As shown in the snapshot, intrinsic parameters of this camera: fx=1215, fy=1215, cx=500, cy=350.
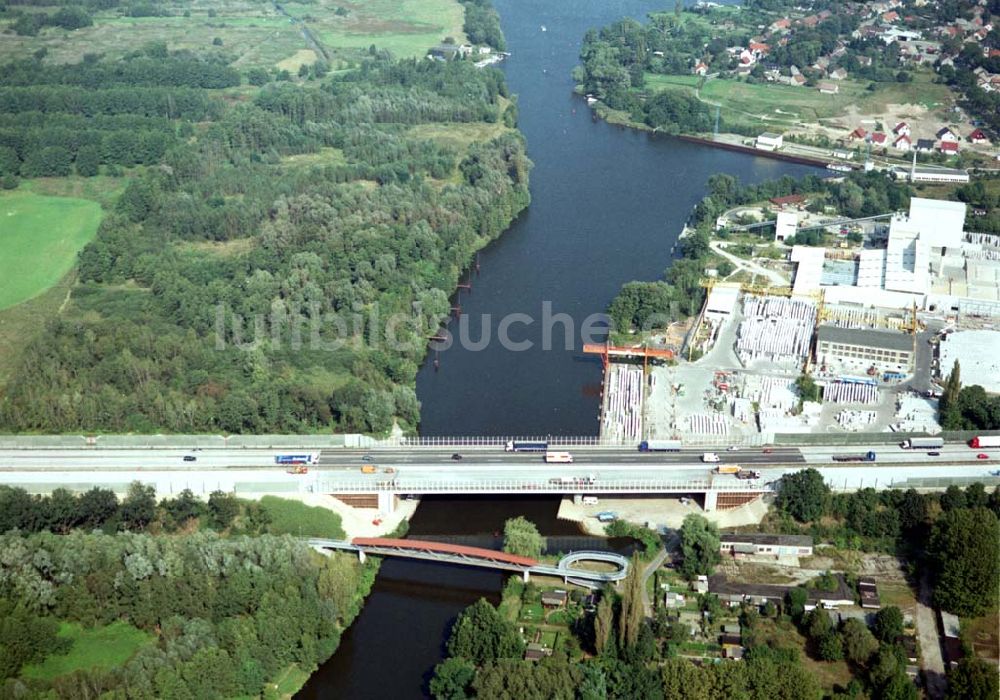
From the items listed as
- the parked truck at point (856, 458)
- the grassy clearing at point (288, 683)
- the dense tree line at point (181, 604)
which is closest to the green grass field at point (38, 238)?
the dense tree line at point (181, 604)

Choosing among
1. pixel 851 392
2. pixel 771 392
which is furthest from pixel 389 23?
pixel 851 392

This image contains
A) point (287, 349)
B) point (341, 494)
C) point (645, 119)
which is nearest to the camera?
point (341, 494)

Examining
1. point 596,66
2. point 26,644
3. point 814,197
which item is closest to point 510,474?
point 26,644

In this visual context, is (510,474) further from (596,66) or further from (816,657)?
(596,66)

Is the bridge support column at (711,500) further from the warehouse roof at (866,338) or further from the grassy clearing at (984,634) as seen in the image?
the warehouse roof at (866,338)

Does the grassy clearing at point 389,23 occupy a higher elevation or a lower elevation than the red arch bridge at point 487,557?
higher
